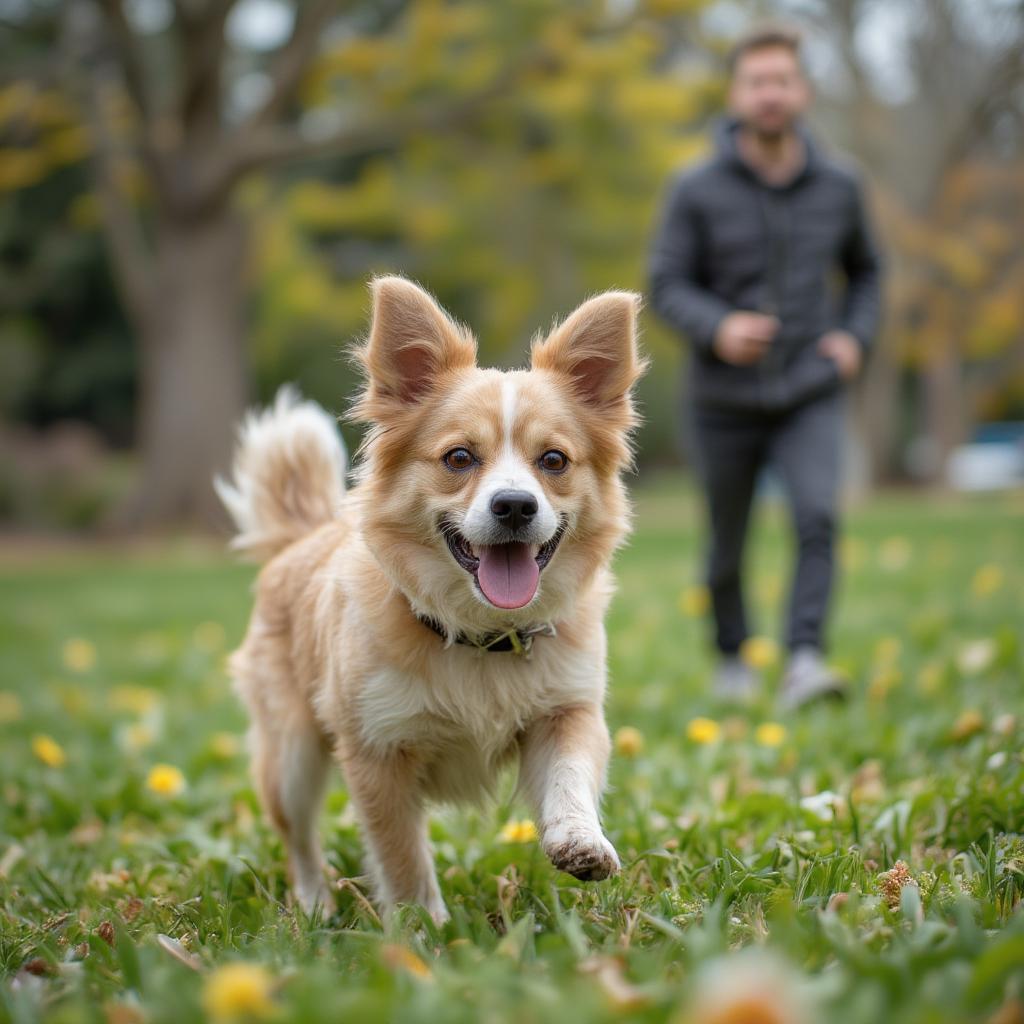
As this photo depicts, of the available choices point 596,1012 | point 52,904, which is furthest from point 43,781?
point 596,1012

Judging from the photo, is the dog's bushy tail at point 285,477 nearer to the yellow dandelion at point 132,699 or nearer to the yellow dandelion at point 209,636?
the yellow dandelion at point 132,699

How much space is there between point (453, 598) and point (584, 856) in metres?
0.85

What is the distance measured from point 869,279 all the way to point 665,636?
2665 mm

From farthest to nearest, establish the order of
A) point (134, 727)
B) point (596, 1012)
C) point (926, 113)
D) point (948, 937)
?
1. point (926, 113)
2. point (134, 727)
3. point (948, 937)
4. point (596, 1012)

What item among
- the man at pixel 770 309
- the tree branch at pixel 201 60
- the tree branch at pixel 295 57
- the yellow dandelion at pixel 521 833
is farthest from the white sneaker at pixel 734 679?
the tree branch at pixel 201 60

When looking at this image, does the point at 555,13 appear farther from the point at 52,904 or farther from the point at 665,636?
the point at 52,904

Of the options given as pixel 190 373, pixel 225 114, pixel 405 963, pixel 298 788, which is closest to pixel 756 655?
pixel 298 788

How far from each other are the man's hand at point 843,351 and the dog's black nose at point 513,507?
111 inches

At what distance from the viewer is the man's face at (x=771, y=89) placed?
516cm

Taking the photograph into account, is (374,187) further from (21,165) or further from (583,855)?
(583,855)

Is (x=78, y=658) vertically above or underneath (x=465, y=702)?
underneath

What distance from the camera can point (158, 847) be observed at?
3.52 meters

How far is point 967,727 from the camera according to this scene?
389cm

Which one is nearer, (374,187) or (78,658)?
(78,658)
